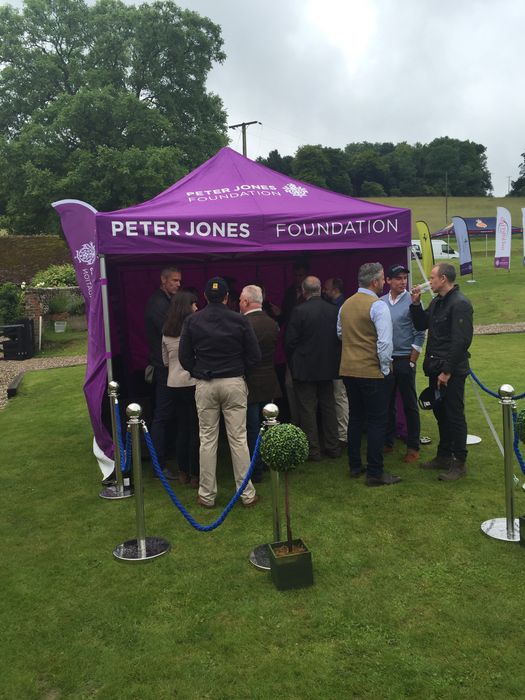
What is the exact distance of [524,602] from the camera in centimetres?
312

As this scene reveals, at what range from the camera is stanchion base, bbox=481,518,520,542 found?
12.6 feet

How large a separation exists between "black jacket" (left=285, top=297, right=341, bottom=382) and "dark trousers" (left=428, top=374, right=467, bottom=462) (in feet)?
3.12

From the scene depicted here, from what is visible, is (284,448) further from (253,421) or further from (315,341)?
(315,341)

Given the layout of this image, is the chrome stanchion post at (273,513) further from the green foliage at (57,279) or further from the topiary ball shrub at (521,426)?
the green foliage at (57,279)

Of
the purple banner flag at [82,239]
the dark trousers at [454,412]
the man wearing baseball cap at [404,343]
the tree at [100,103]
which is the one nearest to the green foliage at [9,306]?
the tree at [100,103]

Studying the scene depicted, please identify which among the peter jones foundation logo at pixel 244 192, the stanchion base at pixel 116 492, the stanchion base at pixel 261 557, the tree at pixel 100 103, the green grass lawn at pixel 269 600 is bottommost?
the green grass lawn at pixel 269 600

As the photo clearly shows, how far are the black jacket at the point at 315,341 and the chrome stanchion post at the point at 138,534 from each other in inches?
77.2

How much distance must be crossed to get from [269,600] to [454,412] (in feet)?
7.99

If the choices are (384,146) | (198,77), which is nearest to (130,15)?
(198,77)

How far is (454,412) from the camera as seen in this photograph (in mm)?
4836

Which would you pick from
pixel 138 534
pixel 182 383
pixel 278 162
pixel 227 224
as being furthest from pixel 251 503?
pixel 278 162

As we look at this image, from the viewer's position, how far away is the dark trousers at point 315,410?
217 inches

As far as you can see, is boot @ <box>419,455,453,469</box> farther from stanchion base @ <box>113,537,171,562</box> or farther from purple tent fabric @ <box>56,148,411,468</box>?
stanchion base @ <box>113,537,171,562</box>

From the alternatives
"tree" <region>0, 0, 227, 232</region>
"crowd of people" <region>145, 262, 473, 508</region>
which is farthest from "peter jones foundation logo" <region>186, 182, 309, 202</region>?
"tree" <region>0, 0, 227, 232</region>
